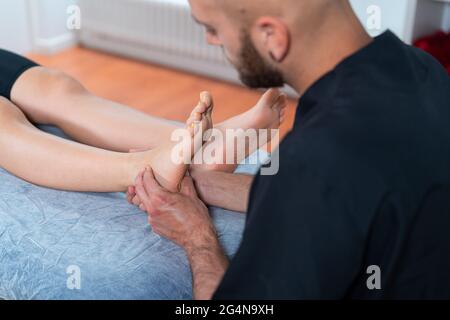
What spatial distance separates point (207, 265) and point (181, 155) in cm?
24

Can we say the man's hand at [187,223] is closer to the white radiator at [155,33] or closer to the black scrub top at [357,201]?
the black scrub top at [357,201]

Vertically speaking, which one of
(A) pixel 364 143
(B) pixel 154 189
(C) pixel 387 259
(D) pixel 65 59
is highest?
(A) pixel 364 143

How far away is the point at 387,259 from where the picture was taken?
30.5 inches

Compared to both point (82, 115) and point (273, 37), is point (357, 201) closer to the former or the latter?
point (273, 37)

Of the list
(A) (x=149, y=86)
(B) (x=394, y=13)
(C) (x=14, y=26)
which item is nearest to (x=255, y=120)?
(B) (x=394, y=13)

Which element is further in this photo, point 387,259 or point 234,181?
point 234,181

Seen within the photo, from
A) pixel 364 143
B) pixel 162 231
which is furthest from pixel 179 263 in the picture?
pixel 364 143

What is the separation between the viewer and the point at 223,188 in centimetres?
129

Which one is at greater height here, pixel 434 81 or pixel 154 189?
pixel 434 81

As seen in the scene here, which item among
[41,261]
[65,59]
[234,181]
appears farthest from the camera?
[65,59]

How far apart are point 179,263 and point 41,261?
0.81ft

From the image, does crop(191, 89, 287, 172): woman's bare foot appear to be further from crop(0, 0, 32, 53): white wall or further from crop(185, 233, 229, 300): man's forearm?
crop(0, 0, 32, 53): white wall
